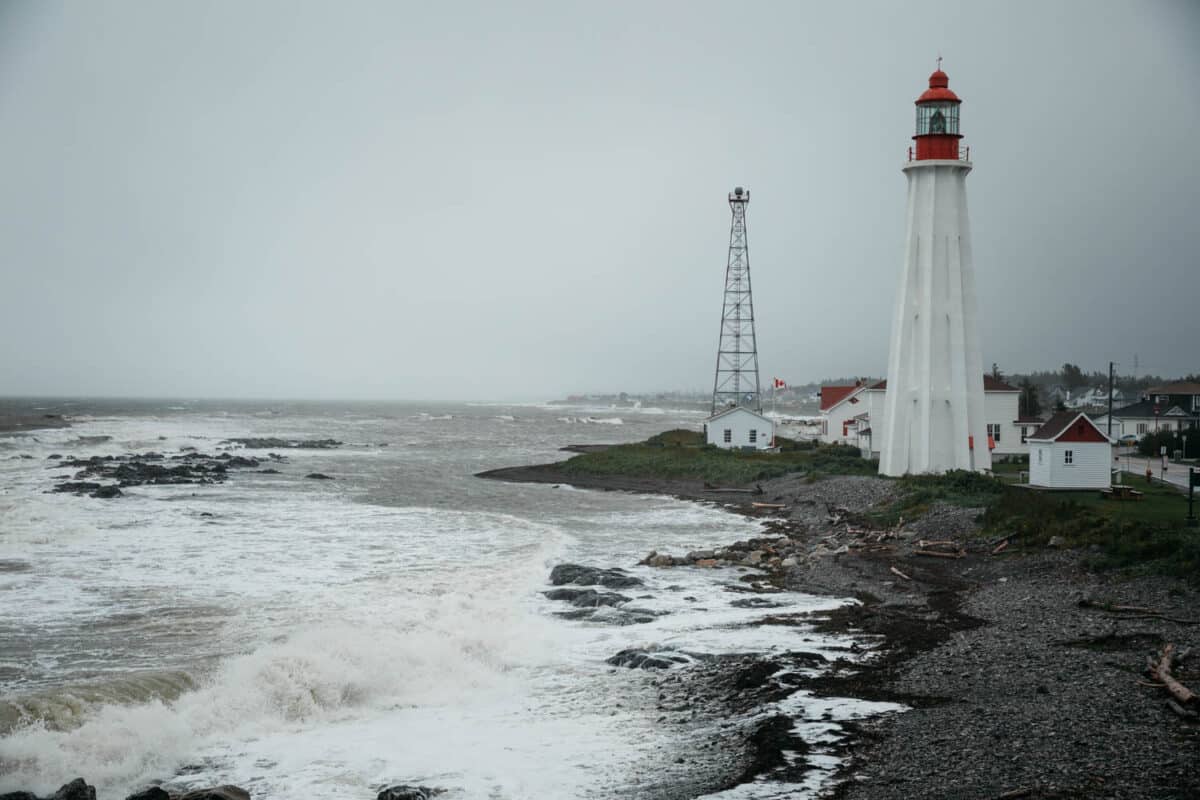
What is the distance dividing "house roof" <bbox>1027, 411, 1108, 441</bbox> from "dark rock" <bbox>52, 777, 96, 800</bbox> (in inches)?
1128

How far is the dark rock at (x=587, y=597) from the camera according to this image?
1812cm

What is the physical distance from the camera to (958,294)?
30562mm

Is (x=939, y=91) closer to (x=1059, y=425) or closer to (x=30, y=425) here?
(x=1059, y=425)

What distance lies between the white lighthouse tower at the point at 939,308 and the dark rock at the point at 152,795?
1063 inches

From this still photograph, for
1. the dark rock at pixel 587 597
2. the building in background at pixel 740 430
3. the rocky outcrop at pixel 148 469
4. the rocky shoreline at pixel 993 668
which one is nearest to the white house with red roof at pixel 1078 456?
the rocky shoreline at pixel 993 668

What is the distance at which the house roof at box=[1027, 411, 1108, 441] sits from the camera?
29953mm

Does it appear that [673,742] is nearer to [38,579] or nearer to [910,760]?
[910,760]

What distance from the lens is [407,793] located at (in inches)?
352

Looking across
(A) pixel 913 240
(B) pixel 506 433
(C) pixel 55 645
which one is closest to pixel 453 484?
(A) pixel 913 240

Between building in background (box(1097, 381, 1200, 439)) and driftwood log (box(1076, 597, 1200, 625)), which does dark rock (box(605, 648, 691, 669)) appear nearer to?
driftwood log (box(1076, 597, 1200, 625))

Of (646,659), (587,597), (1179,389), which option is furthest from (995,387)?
(646,659)

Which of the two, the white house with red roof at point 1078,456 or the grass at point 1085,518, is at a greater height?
the white house with red roof at point 1078,456

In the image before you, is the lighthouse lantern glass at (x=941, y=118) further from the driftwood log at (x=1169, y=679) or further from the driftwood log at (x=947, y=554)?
the driftwood log at (x=1169, y=679)

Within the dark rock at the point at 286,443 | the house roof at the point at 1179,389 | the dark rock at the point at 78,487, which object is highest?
the house roof at the point at 1179,389
